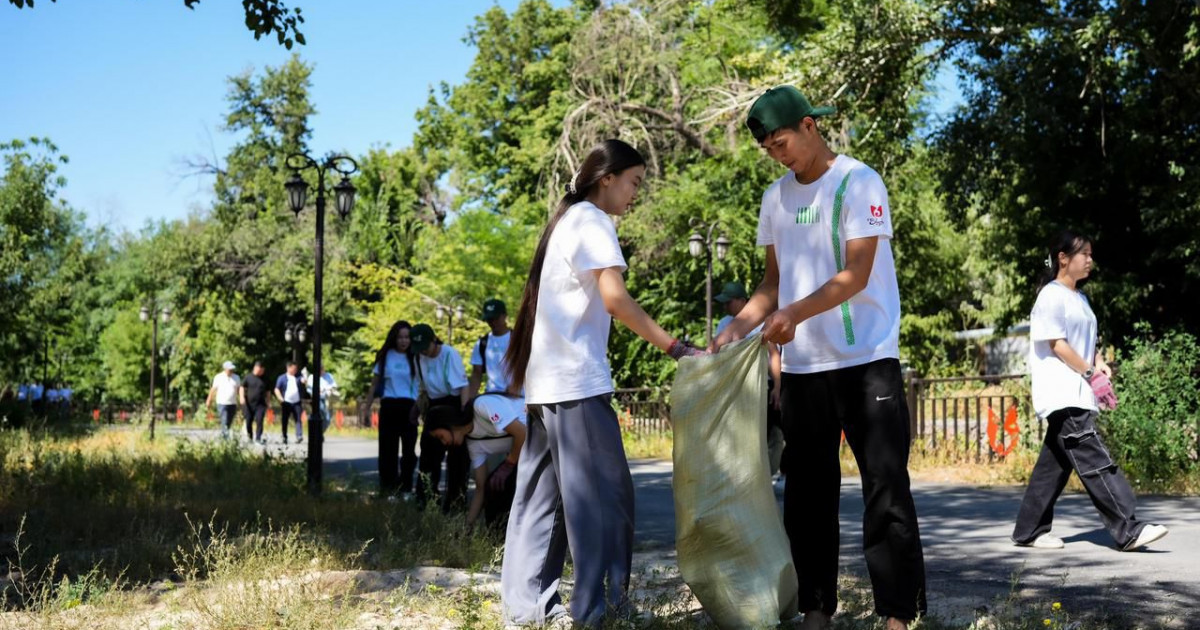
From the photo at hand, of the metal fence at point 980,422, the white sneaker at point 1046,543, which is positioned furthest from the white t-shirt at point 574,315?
the metal fence at point 980,422

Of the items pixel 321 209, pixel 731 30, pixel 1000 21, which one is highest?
pixel 731 30

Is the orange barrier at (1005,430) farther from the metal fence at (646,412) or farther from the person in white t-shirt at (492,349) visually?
the metal fence at (646,412)

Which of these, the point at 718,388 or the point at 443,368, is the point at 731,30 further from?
the point at 718,388

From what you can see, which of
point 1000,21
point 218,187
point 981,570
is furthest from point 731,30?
point 218,187

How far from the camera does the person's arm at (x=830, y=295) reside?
4160mm

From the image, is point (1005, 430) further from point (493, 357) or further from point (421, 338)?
point (421, 338)

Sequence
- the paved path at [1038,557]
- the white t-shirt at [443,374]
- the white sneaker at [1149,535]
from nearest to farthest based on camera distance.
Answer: the paved path at [1038,557]
the white sneaker at [1149,535]
the white t-shirt at [443,374]

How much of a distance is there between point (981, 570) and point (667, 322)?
1017 inches

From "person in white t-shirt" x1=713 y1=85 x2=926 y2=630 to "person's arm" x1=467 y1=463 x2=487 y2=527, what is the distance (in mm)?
3314

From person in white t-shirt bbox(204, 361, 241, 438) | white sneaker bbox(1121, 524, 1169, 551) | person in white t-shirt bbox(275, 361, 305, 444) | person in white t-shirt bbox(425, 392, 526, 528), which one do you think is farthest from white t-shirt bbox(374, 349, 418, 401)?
person in white t-shirt bbox(275, 361, 305, 444)

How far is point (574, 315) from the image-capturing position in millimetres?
4484

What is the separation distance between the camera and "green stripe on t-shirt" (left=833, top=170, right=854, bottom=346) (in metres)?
4.32

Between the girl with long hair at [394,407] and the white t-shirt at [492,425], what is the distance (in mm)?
4149

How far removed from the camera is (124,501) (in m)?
9.95
